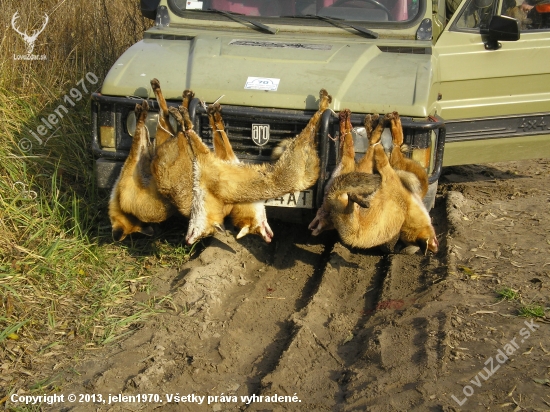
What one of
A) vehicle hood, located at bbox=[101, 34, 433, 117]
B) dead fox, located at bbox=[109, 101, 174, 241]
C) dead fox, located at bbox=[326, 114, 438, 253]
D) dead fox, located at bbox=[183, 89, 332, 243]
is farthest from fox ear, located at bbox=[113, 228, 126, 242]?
dead fox, located at bbox=[326, 114, 438, 253]

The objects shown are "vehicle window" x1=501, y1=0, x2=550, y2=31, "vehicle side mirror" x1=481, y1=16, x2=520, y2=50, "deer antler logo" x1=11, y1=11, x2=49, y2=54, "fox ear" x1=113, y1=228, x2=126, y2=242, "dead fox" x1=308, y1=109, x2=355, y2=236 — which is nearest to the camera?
"dead fox" x1=308, y1=109, x2=355, y2=236

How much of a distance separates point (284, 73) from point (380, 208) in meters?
1.16

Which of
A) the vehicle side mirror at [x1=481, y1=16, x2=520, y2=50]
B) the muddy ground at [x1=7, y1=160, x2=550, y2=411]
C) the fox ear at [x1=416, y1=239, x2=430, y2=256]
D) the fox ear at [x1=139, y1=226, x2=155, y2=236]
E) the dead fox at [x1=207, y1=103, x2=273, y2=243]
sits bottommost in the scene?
the muddy ground at [x1=7, y1=160, x2=550, y2=411]

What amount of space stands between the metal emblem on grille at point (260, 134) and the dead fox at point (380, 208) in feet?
2.02

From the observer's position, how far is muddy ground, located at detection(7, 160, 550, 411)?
355 centimetres

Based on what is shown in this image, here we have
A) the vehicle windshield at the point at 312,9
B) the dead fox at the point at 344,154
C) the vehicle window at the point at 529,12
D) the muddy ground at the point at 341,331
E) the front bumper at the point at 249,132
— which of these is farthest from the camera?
the vehicle window at the point at 529,12

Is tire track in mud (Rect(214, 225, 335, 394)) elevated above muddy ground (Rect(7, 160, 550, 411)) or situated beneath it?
situated beneath

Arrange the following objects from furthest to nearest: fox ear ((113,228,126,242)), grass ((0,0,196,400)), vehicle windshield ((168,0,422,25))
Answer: vehicle windshield ((168,0,422,25)) < fox ear ((113,228,126,242)) < grass ((0,0,196,400))

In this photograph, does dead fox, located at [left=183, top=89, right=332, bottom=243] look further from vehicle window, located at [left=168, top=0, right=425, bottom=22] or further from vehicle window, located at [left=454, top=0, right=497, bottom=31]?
vehicle window, located at [left=454, top=0, right=497, bottom=31]

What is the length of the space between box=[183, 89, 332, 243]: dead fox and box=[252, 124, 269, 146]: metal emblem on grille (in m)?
0.18

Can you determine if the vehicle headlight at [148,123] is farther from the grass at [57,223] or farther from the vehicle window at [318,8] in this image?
the vehicle window at [318,8]

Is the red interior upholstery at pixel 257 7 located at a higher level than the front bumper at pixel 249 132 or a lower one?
higher

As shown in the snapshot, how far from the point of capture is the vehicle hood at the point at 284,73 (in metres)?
4.59

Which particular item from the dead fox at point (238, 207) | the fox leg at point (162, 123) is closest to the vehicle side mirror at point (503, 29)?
the dead fox at point (238, 207)
